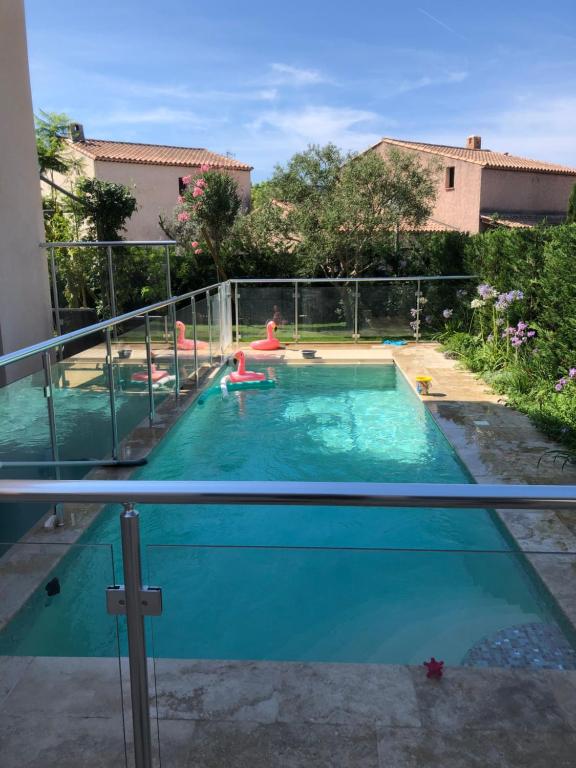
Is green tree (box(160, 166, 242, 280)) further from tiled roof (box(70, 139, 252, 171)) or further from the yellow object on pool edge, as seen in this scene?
the yellow object on pool edge

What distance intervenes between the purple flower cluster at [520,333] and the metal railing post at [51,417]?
20.4ft

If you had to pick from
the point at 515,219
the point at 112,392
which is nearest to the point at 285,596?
the point at 112,392

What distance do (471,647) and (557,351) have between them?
6152mm

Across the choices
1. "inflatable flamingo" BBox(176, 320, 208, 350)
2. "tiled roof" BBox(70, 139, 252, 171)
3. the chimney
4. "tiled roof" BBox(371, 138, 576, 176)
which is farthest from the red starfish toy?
the chimney

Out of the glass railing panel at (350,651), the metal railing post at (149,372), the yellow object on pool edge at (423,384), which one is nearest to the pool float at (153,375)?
the metal railing post at (149,372)

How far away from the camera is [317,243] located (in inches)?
569

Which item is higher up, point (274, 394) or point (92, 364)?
point (92, 364)

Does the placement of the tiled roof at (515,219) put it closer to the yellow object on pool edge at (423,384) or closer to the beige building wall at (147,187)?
the beige building wall at (147,187)

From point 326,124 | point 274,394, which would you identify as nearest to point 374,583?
point 274,394

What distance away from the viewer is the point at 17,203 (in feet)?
23.6

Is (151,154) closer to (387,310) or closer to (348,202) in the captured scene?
(348,202)

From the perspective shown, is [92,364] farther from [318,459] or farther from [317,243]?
[317,243]

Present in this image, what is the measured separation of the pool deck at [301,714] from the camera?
5.09ft

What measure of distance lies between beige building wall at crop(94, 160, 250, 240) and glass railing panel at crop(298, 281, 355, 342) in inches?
487
